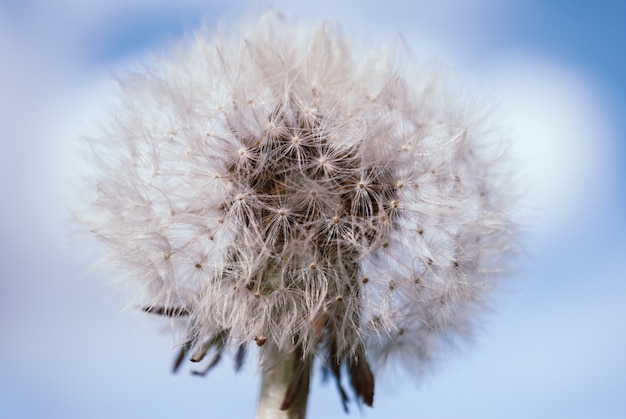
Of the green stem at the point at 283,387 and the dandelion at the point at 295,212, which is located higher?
the dandelion at the point at 295,212

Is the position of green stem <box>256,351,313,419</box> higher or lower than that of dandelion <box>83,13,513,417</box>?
lower

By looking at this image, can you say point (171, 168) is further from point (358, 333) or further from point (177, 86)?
point (358, 333)

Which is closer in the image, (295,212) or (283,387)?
(295,212)

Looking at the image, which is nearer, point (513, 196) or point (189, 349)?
point (189, 349)

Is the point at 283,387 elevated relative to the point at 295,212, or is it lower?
lower

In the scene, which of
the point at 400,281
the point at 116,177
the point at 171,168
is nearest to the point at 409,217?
the point at 400,281
